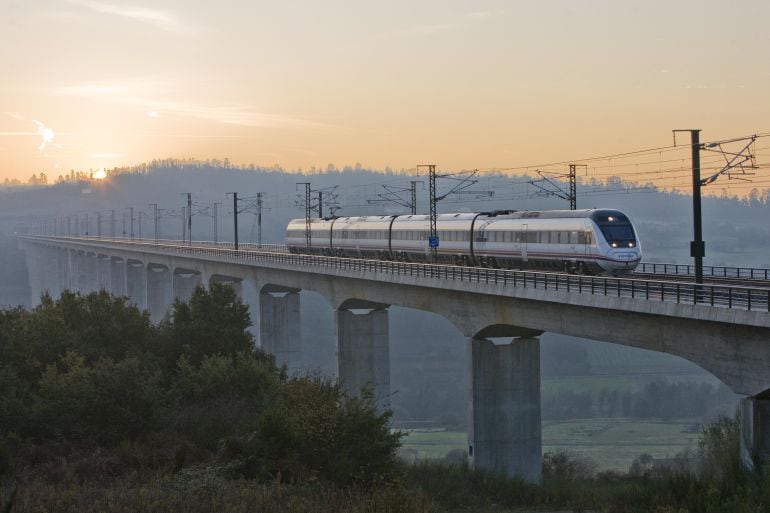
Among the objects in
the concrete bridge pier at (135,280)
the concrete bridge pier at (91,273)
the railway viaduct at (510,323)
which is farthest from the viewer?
the concrete bridge pier at (91,273)

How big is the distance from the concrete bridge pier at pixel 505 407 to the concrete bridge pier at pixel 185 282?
2819 inches

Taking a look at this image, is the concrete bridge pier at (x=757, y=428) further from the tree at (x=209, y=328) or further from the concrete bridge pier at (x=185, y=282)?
the concrete bridge pier at (x=185, y=282)

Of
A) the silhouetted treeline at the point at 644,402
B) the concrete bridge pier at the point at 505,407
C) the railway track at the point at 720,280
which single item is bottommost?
the silhouetted treeline at the point at 644,402

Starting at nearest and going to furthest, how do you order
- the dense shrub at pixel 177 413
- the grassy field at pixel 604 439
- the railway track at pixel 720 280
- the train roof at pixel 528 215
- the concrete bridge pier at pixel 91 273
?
1. the dense shrub at pixel 177 413
2. the railway track at pixel 720 280
3. the train roof at pixel 528 215
4. the grassy field at pixel 604 439
5. the concrete bridge pier at pixel 91 273

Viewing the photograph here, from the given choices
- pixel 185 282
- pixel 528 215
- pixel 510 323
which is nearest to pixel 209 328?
pixel 528 215


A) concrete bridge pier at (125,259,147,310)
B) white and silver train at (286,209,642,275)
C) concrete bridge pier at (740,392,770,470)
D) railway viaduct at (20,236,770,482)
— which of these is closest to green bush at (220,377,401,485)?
railway viaduct at (20,236,770,482)

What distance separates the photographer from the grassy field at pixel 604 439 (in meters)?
138

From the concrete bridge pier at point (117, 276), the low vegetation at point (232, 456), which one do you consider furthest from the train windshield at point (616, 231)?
the concrete bridge pier at point (117, 276)

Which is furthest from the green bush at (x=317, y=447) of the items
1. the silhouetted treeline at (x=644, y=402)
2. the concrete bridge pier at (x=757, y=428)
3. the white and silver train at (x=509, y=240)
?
the silhouetted treeline at (x=644, y=402)

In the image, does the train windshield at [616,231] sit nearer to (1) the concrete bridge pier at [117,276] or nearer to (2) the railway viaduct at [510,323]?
(2) the railway viaduct at [510,323]

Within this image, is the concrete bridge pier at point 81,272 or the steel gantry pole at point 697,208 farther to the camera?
the concrete bridge pier at point 81,272

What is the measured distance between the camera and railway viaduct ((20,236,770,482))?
105 feet

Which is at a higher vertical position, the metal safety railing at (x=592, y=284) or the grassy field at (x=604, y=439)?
the metal safety railing at (x=592, y=284)

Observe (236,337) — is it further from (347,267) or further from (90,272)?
(90,272)
